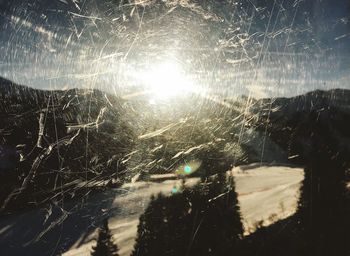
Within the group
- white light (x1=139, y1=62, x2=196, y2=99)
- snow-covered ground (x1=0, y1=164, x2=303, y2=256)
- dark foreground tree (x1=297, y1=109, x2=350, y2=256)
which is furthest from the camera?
dark foreground tree (x1=297, y1=109, x2=350, y2=256)

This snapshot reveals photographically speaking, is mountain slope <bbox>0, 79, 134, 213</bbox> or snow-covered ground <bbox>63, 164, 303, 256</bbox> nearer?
mountain slope <bbox>0, 79, 134, 213</bbox>

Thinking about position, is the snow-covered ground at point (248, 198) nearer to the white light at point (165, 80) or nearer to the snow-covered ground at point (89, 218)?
the snow-covered ground at point (89, 218)

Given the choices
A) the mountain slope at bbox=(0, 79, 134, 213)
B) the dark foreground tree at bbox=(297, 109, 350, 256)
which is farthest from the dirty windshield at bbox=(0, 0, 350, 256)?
the dark foreground tree at bbox=(297, 109, 350, 256)

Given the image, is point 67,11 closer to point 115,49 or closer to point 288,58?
point 115,49

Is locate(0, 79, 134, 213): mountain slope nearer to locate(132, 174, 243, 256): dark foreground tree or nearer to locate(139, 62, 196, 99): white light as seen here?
locate(139, 62, 196, 99): white light

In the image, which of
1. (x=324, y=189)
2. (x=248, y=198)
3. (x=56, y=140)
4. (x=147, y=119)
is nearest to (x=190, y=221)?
(x=248, y=198)

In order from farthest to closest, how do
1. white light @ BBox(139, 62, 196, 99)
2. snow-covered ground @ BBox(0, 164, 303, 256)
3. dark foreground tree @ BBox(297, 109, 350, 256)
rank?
1. dark foreground tree @ BBox(297, 109, 350, 256)
2. white light @ BBox(139, 62, 196, 99)
3. snow-covered ground @ BBox(0, 164, 303, 256)

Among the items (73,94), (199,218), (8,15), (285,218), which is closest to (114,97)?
(73,94)
